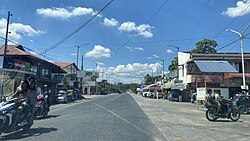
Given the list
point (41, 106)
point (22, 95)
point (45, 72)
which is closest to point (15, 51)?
point (45, 72)

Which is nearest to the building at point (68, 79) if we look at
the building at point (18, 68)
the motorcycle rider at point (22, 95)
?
the building at point (18, 68)

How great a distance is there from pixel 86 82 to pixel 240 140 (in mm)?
103077

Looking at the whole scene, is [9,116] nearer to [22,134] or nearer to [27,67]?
[22,134]

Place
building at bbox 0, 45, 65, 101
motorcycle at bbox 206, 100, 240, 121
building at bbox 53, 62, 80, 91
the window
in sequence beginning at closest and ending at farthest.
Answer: motorcycle at bbox 206, 100, 240, 121
building at bbox 0, 45, 65, 101
the window
building at bbox 53, 62, 80, 91

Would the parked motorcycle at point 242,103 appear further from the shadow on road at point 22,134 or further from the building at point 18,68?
the building at point 18,68

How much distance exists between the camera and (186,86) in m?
44.6

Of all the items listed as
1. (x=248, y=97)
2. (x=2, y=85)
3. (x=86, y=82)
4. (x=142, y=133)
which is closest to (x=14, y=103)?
(x=142, y=133)

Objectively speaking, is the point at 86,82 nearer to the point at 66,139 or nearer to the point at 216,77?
the point at 216,77

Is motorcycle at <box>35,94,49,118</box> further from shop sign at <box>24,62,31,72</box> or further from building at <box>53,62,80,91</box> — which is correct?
building at <box>53,62,80,91</box>

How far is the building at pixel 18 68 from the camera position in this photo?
2260 centimetres

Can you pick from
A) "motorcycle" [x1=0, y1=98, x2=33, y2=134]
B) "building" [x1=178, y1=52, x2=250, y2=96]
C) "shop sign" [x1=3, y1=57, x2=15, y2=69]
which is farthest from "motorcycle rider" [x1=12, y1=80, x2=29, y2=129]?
"building" [x1=178, y1=52, x2=250, y2=96]

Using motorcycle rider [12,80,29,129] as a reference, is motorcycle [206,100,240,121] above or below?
below

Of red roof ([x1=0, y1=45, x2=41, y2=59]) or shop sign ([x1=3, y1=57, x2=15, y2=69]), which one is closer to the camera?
shop sign ([x1=3, y1=57, x2=15, y2=69])

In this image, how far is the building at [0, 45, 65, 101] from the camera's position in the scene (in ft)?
74.2
